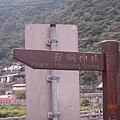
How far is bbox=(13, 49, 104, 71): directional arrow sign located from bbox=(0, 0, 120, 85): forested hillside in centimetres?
4653

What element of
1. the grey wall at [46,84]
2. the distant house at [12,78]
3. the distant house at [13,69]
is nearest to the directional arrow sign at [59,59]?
the grey wall at [46,84]

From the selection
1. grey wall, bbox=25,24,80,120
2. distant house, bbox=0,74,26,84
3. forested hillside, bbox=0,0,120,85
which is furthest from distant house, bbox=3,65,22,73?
grey wall, bbox=25,24,80,120

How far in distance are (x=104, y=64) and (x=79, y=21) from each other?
8128 centimetres

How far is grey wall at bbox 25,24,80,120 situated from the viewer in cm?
351

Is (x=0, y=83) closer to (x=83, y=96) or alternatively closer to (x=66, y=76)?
(x=83, y=96)

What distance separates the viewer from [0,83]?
235 ft

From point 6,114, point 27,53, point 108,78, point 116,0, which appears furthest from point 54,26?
point 116,0

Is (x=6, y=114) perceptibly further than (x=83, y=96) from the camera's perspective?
No

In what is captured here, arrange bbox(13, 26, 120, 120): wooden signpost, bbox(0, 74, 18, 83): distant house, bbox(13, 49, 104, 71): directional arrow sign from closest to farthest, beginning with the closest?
1. bbox(13, 49, 104, 71): directional arrow sign
2. bbox(13, 26, 120, 120): wooden signpost
3. bbox(0, 74, 18, 83): distant house

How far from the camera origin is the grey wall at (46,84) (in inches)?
138

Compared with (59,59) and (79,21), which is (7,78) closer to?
(79,21)

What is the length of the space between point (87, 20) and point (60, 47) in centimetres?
Result: 8064

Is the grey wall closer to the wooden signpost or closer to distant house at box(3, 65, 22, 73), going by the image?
the wooden signpost

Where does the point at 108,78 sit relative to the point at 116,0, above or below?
below
